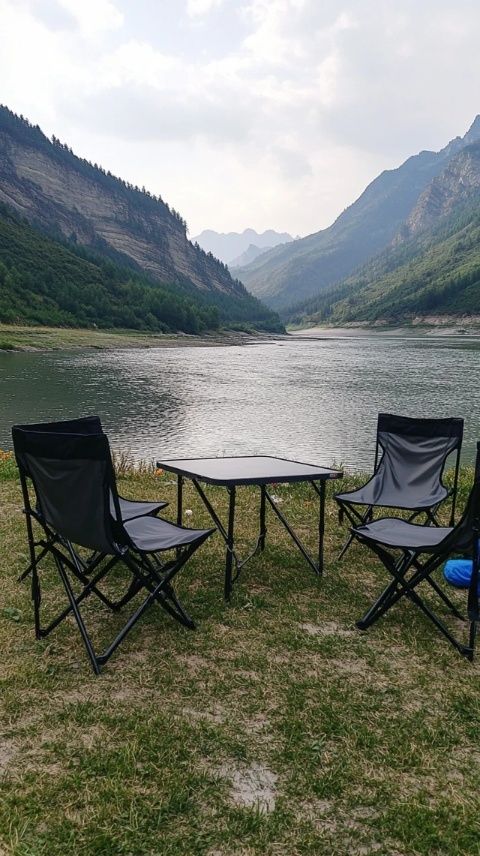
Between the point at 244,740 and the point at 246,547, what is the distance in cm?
329

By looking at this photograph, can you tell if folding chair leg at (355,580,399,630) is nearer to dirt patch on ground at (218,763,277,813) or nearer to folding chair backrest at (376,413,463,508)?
dirt patch on ground at (218,763,277,813)

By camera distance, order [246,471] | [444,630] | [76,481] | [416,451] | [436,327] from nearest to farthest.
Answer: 1. [76,481]
2. [444,630]
3. [246,471]
4. [416,451]
5. [436,327]

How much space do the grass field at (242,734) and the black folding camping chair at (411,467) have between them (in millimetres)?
1639

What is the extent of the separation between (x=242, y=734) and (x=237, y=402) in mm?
26627

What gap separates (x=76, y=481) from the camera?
13.0ft

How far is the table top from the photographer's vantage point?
195 inches

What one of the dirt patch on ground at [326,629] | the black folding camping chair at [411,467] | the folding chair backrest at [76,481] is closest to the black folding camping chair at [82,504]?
the folding chair backrest at [76,481]

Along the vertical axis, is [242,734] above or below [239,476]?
below

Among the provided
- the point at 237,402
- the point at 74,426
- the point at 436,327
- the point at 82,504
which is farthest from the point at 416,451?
the point at 436,327

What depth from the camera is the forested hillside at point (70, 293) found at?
296ft

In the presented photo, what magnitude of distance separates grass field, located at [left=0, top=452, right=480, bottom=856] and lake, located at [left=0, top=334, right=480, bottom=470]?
38.6ft

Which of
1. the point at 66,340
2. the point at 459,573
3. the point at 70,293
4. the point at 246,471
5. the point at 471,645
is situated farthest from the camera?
the point at 70,293

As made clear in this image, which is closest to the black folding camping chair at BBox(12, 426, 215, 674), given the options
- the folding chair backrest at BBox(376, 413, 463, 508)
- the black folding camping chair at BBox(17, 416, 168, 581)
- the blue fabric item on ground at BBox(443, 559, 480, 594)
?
the black folding camping chair at BBox(17, 416, 168, 581)

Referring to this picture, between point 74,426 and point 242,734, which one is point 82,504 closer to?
point 242,734
